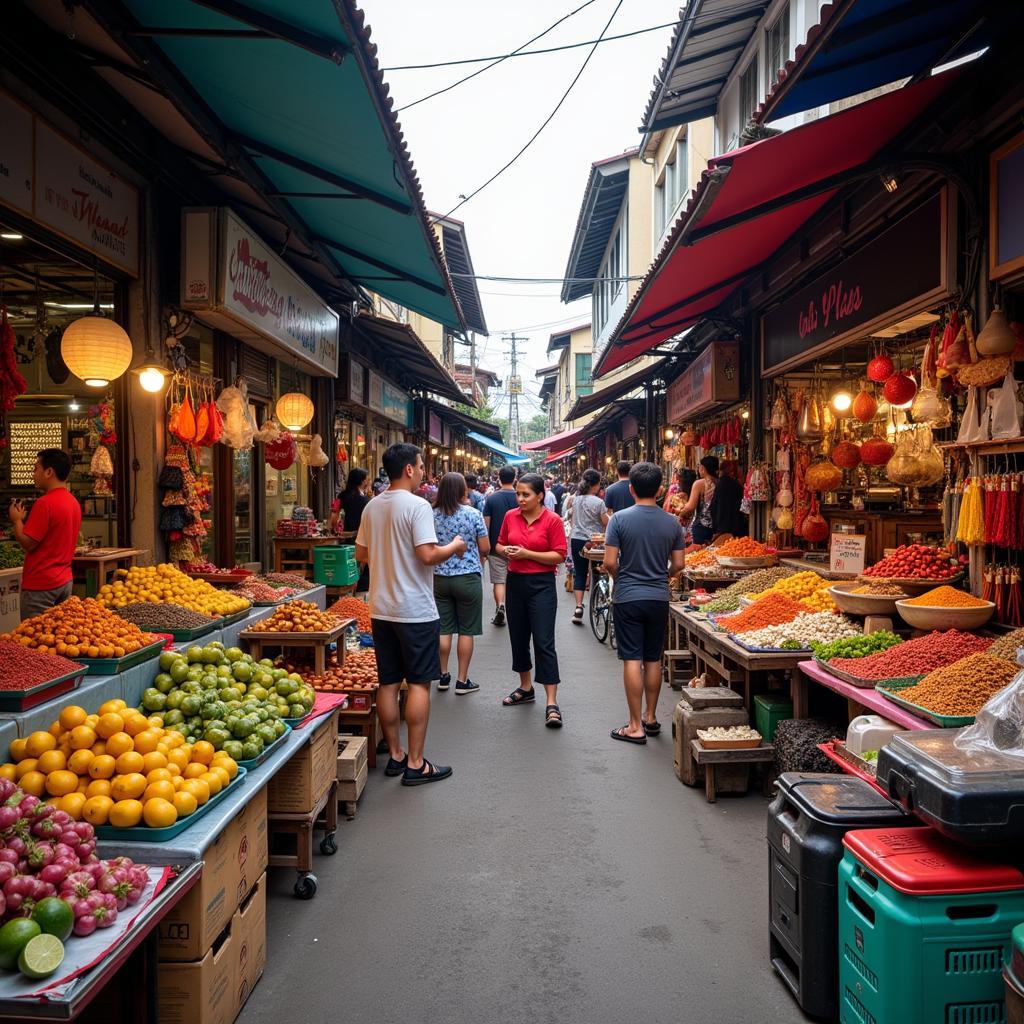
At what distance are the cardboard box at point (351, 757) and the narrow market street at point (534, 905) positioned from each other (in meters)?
0.27

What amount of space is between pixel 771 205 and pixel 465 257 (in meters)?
18.9

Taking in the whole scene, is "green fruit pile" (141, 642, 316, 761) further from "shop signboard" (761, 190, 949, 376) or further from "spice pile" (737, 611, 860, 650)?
"shop signboard" (761, 190, 949, 376)

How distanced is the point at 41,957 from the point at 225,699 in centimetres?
214

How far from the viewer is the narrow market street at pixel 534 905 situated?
3164mm

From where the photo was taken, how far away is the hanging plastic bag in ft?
15.2

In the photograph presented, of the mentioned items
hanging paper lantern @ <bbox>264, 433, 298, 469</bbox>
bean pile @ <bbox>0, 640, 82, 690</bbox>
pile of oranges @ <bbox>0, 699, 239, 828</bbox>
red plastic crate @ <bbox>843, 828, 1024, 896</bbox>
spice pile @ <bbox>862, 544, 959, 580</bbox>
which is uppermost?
hanging paper lantern @ <bbox>264, 433, 298, 469</bbox>

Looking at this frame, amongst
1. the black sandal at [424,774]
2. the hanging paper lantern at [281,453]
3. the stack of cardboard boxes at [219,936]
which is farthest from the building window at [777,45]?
the stack of cardboard boxes at [219,936]

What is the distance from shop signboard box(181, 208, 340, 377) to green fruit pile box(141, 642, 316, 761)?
146 inches

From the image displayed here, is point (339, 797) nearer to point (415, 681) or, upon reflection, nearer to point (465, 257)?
point (415, 681)

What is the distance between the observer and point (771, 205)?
20.6 ft

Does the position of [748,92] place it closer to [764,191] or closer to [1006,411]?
[764,191]

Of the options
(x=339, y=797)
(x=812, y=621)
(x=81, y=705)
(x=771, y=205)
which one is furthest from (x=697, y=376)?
(x=81, y=705)

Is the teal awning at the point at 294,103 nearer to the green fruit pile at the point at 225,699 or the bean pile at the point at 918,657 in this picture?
the green fruit pile at the point at 225,699

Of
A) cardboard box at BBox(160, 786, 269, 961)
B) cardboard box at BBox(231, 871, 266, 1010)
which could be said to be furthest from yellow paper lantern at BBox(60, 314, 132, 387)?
cardboard box at BBox(231, 871, 266, 1010)
